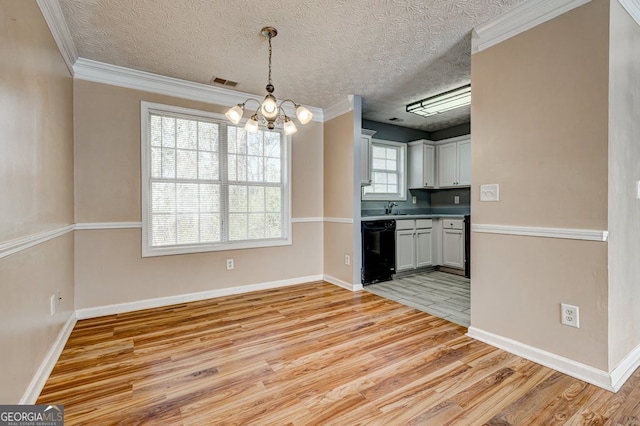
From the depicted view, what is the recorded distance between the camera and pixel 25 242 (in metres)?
1.63

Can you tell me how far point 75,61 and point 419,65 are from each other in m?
3.33

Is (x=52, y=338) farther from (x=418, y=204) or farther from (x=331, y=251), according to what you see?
(x=418, y=204)

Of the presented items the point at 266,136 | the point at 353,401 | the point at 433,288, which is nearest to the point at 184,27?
the point at 266,136

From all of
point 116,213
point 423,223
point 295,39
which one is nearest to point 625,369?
point 423,223

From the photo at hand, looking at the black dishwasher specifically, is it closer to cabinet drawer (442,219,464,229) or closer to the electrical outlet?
cabinet drawer (442,219,464,229)

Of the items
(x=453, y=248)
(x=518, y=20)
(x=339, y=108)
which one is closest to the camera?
(x=518, y=20)

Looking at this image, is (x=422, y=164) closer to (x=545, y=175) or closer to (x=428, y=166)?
(x=428, y=166)

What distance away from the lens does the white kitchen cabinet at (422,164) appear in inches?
216

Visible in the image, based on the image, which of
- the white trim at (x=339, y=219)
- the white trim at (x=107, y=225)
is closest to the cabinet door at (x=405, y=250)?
the white trim at (x=339, y=219)

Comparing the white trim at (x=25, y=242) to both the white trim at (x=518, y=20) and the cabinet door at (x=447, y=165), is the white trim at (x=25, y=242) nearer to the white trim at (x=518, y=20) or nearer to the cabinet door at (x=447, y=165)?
the white trim at (x=518, y=20)

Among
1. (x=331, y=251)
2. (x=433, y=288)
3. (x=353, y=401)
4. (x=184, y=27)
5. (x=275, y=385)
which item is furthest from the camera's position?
(x=331, y=251)

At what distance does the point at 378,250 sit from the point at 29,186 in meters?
3.73

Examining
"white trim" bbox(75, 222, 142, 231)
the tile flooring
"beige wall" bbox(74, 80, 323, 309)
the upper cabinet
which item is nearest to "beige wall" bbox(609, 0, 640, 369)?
the tile flooring

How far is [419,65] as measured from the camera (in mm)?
3070
